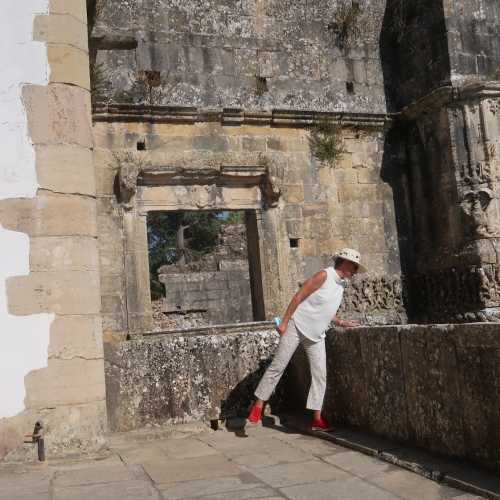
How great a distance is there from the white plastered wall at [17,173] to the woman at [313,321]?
184 centimetres

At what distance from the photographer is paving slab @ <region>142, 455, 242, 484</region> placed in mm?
3986

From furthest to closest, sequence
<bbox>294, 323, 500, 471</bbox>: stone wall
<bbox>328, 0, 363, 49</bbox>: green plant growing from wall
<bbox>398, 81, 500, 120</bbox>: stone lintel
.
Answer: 1. <bbox>328, 0, 363, 49</bbox>: green plant growing from wall
2. <bbox>398, 81, 500, 120</bbox>: stone lintel
3. <bbox>294, 323, 500, 471</bbox>: stone wall

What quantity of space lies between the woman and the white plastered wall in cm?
184

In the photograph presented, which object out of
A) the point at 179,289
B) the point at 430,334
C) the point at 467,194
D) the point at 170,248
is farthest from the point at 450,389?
the point at 170,248

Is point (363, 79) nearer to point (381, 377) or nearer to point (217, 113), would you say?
point (217, 113)

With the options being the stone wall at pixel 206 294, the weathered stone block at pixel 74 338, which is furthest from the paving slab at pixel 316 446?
the stone wall at pixel 206 294

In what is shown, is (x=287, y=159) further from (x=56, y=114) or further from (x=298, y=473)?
(x=298, y=473)

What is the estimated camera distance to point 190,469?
424 cm

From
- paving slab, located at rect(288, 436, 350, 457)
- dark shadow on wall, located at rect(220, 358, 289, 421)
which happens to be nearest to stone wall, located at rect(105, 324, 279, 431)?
dark shadow on wall, located at rect(220, 358, 289, 421)

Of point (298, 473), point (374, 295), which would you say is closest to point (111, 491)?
point (298, 473)

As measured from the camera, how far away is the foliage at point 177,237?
78.3 ft

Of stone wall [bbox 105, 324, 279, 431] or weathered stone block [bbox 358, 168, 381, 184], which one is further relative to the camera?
weathered stone block [bbox 358, 168, 381, 184]

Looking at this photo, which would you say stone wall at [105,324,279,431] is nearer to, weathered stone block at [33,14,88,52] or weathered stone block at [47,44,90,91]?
weathered stone block at [47,44,90,91]

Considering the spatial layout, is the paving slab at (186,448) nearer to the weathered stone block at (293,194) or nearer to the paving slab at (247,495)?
the paving slab at (247,495)
